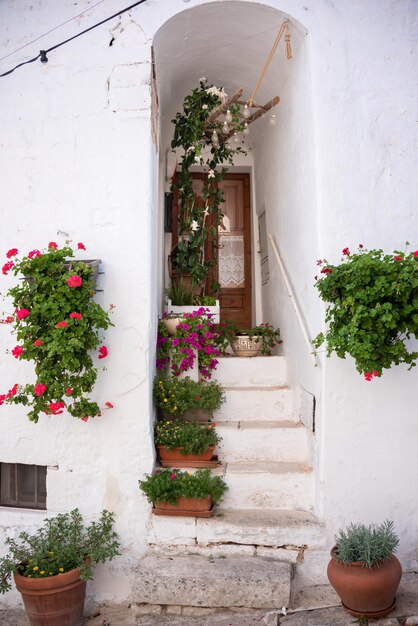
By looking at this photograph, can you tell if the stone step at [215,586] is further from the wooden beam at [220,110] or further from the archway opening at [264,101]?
the wooden beam at [220,110]

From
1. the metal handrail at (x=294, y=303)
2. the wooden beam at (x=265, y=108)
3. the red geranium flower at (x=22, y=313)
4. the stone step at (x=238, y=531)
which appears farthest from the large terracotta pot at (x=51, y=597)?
the wooden beam at (x=265, y=108)

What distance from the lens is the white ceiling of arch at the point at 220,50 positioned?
4.53 m

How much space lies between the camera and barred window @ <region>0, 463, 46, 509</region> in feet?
14.6

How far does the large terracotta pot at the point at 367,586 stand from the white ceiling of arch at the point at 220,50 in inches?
156

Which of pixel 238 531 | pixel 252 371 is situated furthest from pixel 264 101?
pixel 238 531

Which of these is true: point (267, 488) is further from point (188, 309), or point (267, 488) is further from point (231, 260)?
point (231, 260)

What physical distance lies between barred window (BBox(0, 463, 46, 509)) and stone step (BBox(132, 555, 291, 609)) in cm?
116

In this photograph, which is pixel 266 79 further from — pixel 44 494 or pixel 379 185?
pixel 44 494

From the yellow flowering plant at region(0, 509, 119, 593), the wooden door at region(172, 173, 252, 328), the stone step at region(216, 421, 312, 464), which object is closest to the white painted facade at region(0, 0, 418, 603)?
the yellow flowering plant at region(0, 509, 119, 593)

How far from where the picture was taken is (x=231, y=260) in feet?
23.3

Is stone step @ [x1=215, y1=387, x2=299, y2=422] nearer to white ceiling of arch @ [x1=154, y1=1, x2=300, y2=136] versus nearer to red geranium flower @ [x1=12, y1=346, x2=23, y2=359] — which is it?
red geranium flower @ [x1=12, y1=346, x2=23, y2=359]

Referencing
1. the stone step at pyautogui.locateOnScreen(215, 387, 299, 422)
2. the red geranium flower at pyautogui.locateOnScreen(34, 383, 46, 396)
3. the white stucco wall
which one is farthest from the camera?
the stone step at pyautogui.locateOnScreen(215, 387, 299, 422)

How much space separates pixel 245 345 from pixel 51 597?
2.79m

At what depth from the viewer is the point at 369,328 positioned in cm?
350
